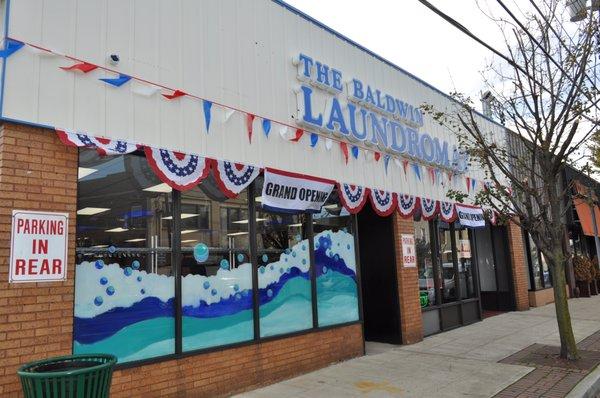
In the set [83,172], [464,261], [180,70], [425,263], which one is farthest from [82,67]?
[464,261]

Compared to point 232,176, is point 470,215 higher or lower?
lower

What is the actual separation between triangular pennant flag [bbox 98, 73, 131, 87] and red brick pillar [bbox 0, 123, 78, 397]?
87 centimetres

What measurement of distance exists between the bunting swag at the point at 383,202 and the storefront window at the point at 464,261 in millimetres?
3583

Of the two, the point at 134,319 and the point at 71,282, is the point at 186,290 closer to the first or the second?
the point at 134,319

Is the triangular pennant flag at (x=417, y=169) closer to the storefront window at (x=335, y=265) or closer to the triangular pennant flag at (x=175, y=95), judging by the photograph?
the storefront window at (x=335, y=265)

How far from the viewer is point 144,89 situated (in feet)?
19.1

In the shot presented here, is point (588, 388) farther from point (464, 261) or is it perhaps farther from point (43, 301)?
point (43, 301)

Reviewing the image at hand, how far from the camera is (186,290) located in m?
6.10

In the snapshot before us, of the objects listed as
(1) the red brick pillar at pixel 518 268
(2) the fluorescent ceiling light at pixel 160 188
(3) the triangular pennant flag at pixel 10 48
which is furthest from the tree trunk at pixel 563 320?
(3) the triangular pennant flag at pixel 10 48

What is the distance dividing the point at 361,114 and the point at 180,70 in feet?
13.3

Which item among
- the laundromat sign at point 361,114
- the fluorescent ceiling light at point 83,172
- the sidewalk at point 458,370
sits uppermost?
the laundromat sign at point 361,114

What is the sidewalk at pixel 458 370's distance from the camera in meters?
6.37

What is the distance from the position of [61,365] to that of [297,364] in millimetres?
4053

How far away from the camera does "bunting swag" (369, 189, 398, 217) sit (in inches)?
355
